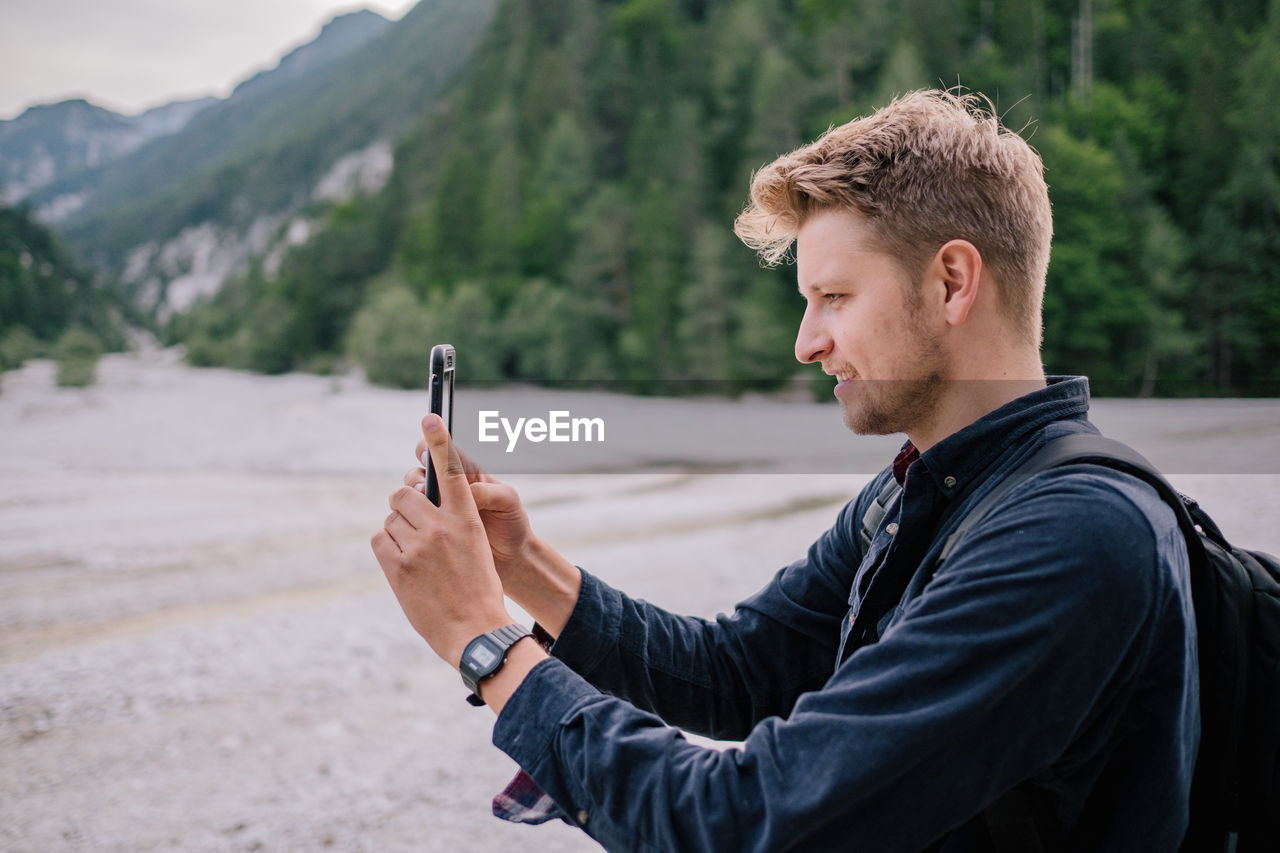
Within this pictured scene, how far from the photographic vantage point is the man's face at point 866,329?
55.3 inches

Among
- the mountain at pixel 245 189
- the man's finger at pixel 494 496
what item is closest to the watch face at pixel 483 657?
the man's finger at pixel 494 496

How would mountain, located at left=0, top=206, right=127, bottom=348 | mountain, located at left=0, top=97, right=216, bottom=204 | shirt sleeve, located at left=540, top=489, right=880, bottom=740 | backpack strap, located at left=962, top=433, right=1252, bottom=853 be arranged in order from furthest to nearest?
mountain, located at left=0, top=97, right=216, bottom=204
mountain, located at left=0, top=206, right=127, bottom=348
shirt sleeve, located at left=540, top=489, right=880, bottom=740
backpack strap, located at left=962, top=433, right=1252, bottom=853

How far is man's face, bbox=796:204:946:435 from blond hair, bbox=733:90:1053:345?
0.03 metres

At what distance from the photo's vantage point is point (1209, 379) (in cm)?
2889

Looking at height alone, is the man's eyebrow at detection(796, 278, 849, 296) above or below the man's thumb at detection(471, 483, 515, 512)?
above

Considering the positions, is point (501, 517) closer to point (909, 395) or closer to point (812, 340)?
point (812, 340)

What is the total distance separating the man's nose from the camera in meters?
1.48

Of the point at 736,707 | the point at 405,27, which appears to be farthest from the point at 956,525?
the point at 405,27

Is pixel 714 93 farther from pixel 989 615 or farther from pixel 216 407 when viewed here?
pixel 989 615

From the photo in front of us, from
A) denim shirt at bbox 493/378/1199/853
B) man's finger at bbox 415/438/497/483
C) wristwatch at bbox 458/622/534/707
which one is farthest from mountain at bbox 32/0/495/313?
denim shirt at bbox 493/378/1199/853

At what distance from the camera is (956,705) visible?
1010mm

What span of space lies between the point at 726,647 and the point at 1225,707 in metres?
0.89

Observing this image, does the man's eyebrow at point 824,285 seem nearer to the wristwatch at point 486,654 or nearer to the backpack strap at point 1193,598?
the backpack strap at point 1193,598

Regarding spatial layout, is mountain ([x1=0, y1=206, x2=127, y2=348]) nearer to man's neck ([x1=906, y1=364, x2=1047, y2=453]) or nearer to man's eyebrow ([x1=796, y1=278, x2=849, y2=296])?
man's eyebrow ([x1=796, y1=278, x2=849, y2=296])
